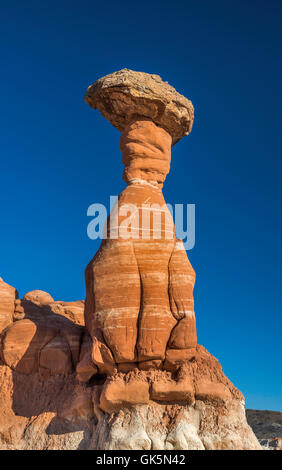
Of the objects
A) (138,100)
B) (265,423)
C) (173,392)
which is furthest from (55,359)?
(265,423)

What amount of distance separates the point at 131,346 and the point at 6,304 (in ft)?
22.7

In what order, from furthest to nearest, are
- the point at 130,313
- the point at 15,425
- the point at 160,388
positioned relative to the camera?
1. the point at 15,425
2. the point at 130,313
3. the point at 160,388

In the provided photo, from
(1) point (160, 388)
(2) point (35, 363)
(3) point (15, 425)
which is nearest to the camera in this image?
(1) point (160, 388)

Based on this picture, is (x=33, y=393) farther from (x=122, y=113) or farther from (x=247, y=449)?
(x=122, y=113)

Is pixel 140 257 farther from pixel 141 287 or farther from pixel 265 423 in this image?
pixel 265 423

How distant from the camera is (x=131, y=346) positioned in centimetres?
1563

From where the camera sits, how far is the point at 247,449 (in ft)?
48.1

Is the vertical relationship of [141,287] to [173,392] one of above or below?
above

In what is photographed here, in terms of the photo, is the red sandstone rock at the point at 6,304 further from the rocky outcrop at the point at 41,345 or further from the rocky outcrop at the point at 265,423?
the rocky outcrop at the point at 265,423

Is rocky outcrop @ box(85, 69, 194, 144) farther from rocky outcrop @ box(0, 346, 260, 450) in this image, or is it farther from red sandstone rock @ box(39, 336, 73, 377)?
rocky outcrop @ box(0, 346, 260, 450)

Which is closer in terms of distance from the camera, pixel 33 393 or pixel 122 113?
pixel 33 393

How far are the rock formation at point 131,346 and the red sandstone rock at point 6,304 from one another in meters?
0.06
